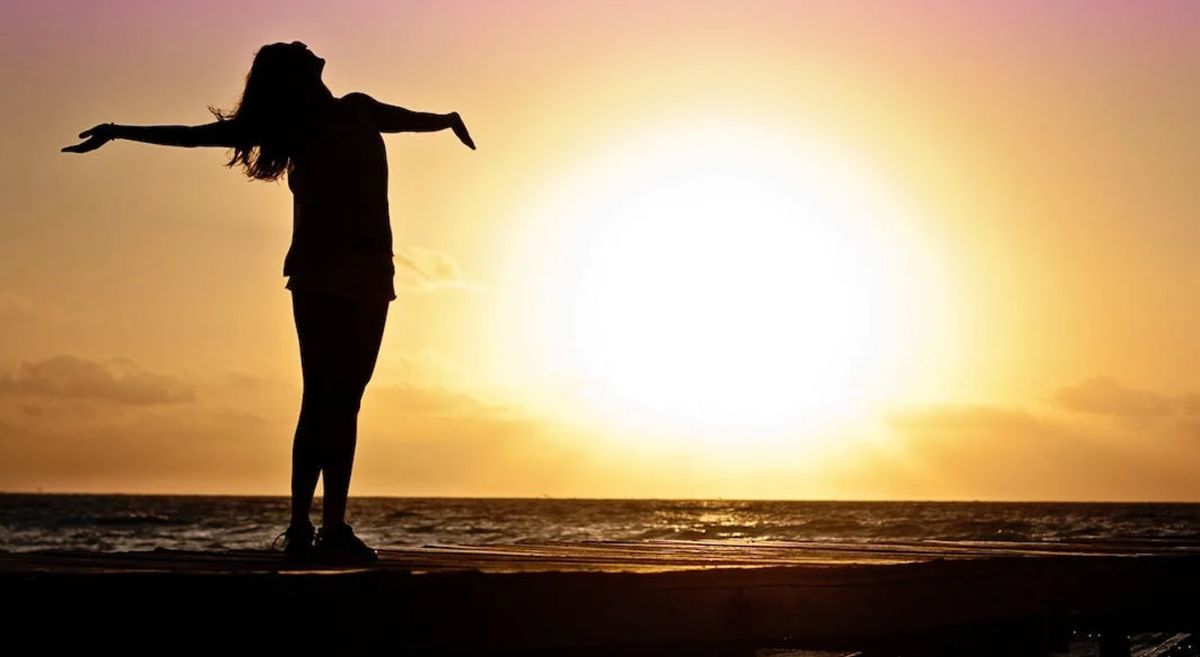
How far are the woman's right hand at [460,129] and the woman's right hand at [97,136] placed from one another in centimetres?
154

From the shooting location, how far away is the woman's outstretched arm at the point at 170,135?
572cm

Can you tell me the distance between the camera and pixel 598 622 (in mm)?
4988

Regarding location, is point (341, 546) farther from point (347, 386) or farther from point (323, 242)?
point (323, 242)

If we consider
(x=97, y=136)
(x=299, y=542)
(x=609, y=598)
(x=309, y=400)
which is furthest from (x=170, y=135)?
(x=609, y=598)

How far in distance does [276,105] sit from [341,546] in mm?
1817

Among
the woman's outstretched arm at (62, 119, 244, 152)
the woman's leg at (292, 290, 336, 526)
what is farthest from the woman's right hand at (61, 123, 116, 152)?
the woman's leg at (292, 290, 336, 526)

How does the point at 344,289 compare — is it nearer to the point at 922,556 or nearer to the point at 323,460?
the point at 323,460

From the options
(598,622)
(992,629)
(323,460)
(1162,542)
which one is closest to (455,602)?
(598,622)

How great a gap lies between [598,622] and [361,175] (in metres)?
2.19

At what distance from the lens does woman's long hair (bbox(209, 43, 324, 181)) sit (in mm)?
6031

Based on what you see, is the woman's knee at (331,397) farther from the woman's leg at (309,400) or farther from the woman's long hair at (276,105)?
the woman's long hair at (276,105)

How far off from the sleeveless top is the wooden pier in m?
1.16

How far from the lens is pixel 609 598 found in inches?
198

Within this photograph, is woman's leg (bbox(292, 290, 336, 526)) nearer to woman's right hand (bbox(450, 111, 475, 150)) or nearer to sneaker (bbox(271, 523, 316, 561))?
sneaker (bbox(271, 523, 316, 561))
